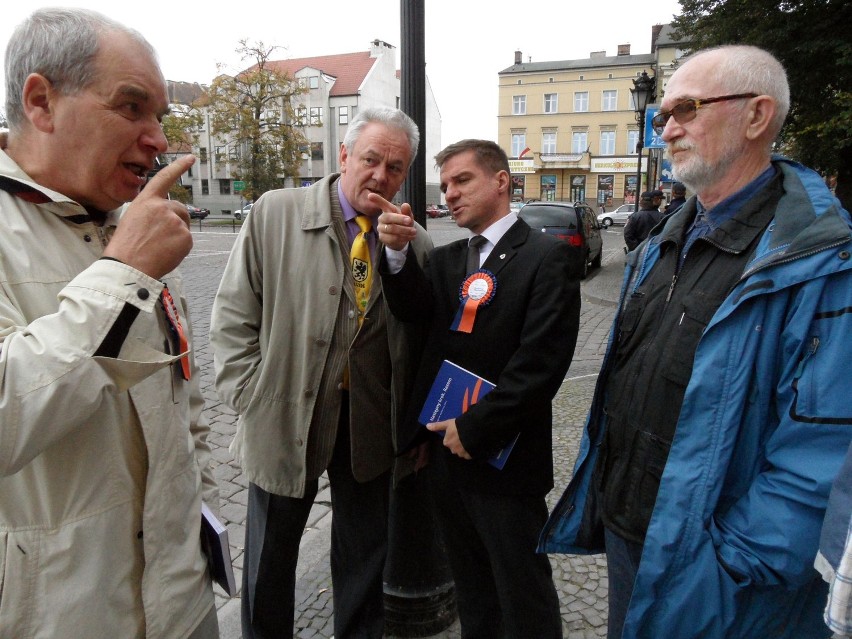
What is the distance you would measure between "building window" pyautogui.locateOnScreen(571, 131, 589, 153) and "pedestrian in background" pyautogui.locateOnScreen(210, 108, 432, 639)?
52.3m

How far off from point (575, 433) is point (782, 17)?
9048 mm

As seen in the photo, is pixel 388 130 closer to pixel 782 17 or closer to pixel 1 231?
pixel 1 231

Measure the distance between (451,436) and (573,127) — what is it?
5352 centimetres

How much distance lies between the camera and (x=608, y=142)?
50031 millimetres

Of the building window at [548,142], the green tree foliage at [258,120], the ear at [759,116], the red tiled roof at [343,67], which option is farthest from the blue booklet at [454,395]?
the building window at [548,142]

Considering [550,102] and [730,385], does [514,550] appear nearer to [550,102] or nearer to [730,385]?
[730,385]

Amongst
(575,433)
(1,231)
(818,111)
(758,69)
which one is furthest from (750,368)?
(818,111)

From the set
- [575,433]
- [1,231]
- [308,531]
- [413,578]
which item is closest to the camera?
[1,231]

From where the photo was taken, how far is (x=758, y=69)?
5.40 feet

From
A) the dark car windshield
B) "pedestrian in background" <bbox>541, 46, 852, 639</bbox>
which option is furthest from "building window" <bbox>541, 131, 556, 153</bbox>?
"pedestrian in background" <bbox>541, 46, 852, 639</bbox>

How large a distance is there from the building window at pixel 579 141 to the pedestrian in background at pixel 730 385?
172 feet

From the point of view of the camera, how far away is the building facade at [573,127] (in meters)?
49.2

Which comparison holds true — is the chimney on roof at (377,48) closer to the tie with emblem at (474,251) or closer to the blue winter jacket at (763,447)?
the tie with emblem at (474,251)

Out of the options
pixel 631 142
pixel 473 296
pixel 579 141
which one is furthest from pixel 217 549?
pixel 631 142
